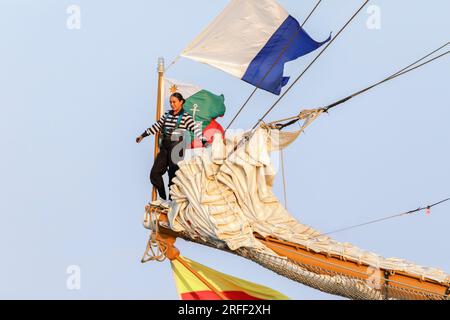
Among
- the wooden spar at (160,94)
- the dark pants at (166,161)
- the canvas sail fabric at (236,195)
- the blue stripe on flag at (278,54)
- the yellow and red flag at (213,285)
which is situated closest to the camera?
the canvas sail fabric at (236,195)

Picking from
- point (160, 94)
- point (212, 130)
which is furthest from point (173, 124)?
point (160, 94)

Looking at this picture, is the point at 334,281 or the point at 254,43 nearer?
the point at 334,281

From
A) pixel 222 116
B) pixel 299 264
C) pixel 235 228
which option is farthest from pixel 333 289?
pixel 222 116

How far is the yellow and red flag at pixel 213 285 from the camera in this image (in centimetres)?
2134

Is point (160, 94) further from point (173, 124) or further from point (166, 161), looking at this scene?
point (166, 161)

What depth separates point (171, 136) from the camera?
71.8 ft

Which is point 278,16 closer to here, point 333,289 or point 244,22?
point 244,22

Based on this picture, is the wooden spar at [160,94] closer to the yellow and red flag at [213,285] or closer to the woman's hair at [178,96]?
the woman's hair at [178,96]

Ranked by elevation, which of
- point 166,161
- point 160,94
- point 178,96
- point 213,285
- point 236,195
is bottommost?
point 213,285

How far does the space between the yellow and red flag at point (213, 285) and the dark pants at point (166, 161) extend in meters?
1.54

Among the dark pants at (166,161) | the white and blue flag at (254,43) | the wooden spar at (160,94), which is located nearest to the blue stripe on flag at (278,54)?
the white and blue flag at (254,43)

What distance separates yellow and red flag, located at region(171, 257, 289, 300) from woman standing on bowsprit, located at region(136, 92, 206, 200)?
154 centimetres

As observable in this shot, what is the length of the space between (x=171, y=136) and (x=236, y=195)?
6.36ft

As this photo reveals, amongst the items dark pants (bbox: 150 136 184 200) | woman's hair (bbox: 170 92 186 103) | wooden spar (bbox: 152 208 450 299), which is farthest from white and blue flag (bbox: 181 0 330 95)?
wooden spar (bbox: 152 208 450 299)
